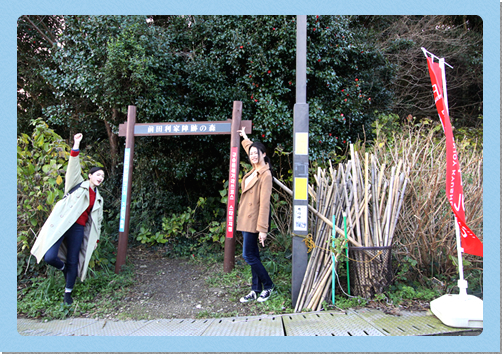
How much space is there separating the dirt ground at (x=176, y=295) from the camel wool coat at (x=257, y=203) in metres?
0.95

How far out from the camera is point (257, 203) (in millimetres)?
3818

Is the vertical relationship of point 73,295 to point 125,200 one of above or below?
below

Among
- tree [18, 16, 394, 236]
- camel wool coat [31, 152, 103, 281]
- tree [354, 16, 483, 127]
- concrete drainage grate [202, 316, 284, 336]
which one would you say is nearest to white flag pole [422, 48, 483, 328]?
concrete drainage grate [202, 316, 284, 336]

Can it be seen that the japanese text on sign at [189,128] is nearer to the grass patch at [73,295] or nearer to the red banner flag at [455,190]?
the grass patch at [73,295]

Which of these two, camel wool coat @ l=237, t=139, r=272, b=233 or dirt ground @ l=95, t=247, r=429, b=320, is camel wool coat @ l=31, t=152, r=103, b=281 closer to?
dirt ground @ l=95, t=247, r=429, b=320

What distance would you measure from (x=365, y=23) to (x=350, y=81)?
3.60 metres

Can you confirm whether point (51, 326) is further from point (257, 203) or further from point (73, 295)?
point (257, 203)

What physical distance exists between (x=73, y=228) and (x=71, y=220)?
6.2 inches

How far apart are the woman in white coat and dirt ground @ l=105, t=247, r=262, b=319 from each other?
0.74 metres

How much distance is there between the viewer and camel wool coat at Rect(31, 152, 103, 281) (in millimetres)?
3750

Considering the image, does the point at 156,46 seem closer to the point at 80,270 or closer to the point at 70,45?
the point at 70,45

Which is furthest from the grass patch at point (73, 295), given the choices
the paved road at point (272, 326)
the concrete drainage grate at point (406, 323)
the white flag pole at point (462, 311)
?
the white flag pole at point (462, 311)

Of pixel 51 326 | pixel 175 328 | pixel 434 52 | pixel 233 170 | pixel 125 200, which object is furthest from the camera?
pixel 434 52

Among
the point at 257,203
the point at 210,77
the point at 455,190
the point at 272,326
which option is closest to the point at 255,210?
the point at 257,203
